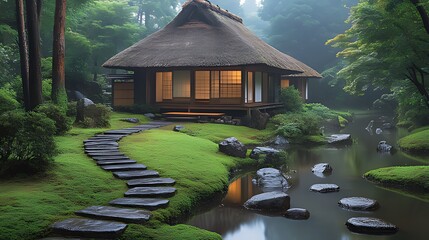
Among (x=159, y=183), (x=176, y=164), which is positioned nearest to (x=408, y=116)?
(x=176, y=164)

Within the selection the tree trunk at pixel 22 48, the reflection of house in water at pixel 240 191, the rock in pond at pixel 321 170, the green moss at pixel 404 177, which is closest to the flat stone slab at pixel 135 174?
the reflection of house in water at pixel 240 191

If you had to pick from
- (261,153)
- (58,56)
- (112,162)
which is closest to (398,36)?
(261,153)

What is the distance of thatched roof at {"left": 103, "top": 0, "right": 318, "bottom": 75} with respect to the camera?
23031 mm

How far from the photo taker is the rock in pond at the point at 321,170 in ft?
45.7

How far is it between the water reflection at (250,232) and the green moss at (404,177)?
528cm

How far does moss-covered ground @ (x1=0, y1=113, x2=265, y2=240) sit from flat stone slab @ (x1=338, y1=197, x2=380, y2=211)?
3046mm

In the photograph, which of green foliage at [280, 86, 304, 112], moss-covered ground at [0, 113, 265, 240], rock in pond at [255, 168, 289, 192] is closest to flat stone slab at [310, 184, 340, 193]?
rock in pond at [255, 168, 289, 192]

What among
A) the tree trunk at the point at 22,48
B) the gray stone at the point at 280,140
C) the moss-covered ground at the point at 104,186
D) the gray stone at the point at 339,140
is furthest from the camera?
the gray stone at the point at 339,140

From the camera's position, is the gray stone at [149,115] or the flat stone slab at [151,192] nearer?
the flat stone slab at [151,192]

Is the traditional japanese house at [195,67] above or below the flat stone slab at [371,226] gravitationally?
above

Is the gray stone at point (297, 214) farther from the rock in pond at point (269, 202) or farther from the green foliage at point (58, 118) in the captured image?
the green foliage at point (58, 118)

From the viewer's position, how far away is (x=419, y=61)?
1416cm

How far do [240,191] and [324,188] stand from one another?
2352 millimetres

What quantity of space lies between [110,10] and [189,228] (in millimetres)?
34784
